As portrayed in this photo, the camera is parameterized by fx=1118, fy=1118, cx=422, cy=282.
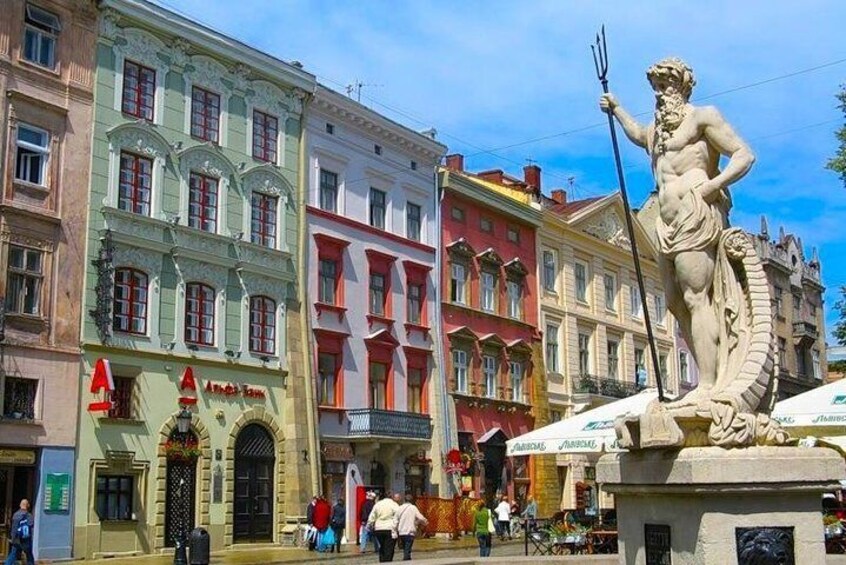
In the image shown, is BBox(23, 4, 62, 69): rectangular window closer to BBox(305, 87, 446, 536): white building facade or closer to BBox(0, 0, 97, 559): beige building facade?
BBox(0, 0, 97, 559): beige building facade

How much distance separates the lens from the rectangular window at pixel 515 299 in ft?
144

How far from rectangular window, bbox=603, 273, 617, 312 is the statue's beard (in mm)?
42345

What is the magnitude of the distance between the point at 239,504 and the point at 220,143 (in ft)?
33.1

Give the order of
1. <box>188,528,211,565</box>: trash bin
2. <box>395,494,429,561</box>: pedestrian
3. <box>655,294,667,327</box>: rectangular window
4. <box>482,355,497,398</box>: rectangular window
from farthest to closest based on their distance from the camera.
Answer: <box>655,294,667,327</box>: rectangular window
<box>482,355,497,398</box>: rectangular window
<box>395,494,429,561</box>: pedestrian
<box>188,528,211,565</box>: trash bin

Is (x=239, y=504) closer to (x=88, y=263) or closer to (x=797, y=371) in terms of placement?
(x=88, y=263)

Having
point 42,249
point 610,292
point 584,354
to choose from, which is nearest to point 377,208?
point 42,249

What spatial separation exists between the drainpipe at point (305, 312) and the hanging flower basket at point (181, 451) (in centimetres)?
414

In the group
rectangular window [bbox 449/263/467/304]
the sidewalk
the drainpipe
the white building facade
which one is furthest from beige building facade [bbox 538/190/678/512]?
the drainpipe

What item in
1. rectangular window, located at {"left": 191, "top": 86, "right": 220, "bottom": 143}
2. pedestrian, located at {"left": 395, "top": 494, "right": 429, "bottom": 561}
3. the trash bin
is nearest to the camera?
the trash bin

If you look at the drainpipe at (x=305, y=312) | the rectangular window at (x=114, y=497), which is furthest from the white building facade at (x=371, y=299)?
the rectangular window at (x=114, y=497)

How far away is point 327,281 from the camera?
1374 inches

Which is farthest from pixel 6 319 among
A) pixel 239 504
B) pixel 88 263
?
pixel 239 504

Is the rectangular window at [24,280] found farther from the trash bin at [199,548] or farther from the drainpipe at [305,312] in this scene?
the trash bin at [199,548]

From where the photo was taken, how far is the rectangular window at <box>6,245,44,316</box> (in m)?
25.5
